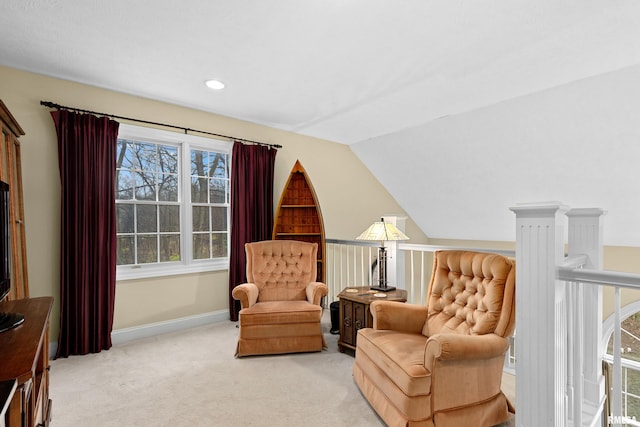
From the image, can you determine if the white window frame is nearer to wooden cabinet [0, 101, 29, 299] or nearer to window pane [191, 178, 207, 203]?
window pane [191, 178, 207, 203]

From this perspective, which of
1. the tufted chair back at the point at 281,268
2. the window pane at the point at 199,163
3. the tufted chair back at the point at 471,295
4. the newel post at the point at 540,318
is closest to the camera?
the newel post at the point at 540,318

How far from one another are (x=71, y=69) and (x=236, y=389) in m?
3.00

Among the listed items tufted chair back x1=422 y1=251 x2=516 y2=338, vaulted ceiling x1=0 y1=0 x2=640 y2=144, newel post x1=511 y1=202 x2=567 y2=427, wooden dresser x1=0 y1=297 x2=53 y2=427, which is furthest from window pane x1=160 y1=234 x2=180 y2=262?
newel post x1=511 y1=202 x2=567 y2=427

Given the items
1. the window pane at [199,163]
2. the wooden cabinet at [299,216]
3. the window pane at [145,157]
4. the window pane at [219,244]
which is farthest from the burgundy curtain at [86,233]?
the wooden cabinet at [299,216]

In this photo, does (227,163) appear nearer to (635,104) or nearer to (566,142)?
(566,142)

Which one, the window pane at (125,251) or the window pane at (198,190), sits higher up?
the window pane at (198,190)

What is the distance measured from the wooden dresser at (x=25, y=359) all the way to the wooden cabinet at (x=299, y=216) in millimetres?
2631

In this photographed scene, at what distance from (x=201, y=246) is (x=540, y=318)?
3.54m

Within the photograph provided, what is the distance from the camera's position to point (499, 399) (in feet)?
6.60

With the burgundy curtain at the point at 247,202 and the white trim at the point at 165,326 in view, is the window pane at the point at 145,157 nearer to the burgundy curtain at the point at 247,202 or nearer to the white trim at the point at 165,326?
the burgundy curtain at the point at 247,202

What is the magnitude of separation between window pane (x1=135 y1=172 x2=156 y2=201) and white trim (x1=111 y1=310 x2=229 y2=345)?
1.36m

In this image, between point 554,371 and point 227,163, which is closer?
point 554,371

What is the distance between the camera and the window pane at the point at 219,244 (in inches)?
165

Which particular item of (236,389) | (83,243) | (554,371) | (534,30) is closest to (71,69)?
(83,243)
